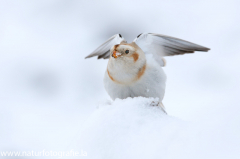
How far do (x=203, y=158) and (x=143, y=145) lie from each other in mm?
434

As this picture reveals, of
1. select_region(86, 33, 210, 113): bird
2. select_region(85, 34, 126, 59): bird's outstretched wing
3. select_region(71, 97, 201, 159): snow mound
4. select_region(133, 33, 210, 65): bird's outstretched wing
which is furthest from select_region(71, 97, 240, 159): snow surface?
select_region(85, 34, 126, 59): bird's outstretched wing

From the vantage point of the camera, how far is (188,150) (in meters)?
1.81

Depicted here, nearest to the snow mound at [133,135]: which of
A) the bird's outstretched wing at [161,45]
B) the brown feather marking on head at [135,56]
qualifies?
the brown feather marking on head at [135,56]

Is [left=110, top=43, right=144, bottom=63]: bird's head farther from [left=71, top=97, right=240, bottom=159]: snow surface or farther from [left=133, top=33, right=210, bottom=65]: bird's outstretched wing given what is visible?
[left=71, top=97, right=240, bottom=159]: snow surface

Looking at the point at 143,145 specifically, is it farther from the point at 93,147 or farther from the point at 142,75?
the point at 142,75

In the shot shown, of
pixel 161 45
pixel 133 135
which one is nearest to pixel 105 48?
pixel 161 45

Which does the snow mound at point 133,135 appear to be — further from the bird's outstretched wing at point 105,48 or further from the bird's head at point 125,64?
the bird's outstretched wing at point 105,48

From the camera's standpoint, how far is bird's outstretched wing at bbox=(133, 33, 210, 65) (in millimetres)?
4207

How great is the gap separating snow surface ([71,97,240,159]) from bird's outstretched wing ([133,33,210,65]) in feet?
5.83

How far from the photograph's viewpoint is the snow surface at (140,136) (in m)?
1.85

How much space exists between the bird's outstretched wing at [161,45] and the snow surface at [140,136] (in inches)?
69.9

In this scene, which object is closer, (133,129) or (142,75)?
(133,129)

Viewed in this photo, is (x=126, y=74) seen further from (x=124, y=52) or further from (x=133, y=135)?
(x=133, y=135)

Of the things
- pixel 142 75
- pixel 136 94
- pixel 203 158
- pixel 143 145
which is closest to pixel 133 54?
pixel 142 75
